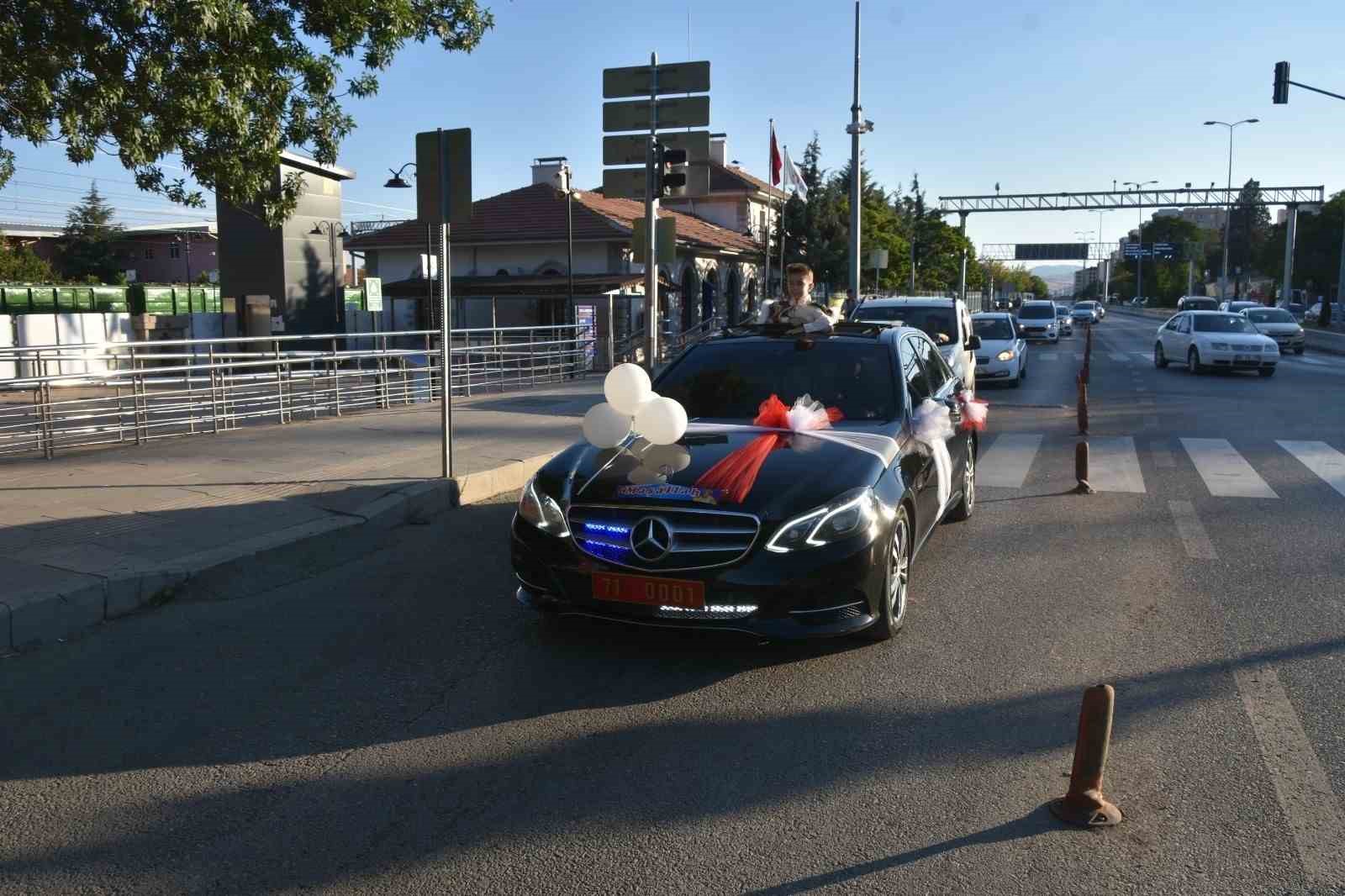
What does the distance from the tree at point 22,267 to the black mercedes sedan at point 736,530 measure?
61.6m

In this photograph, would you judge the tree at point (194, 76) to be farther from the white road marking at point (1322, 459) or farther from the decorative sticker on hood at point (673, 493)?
the white road marking at point (1322, 459)

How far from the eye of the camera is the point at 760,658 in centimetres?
521

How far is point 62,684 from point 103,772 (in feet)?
3.66

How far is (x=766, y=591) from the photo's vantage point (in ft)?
15.6

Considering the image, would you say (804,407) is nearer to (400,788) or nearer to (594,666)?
(594,666)

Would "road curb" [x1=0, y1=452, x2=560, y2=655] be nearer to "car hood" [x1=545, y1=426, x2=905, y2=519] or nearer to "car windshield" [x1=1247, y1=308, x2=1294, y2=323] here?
"car hood" [x1=545, y1=426, x2=905, y2=519]

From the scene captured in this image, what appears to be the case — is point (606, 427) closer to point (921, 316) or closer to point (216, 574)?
point (216, 574)

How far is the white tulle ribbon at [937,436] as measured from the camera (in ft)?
21.1

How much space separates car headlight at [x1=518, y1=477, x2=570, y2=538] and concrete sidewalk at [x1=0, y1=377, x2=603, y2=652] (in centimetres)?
214

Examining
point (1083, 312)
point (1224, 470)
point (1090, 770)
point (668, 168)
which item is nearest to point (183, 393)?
point (668, 168)

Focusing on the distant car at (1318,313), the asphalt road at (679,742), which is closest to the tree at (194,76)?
the asphalt road at (679,742)

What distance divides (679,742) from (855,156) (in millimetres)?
26485

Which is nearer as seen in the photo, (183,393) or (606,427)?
(606,427)

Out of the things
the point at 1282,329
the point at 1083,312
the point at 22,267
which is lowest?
the point at 1282,329
